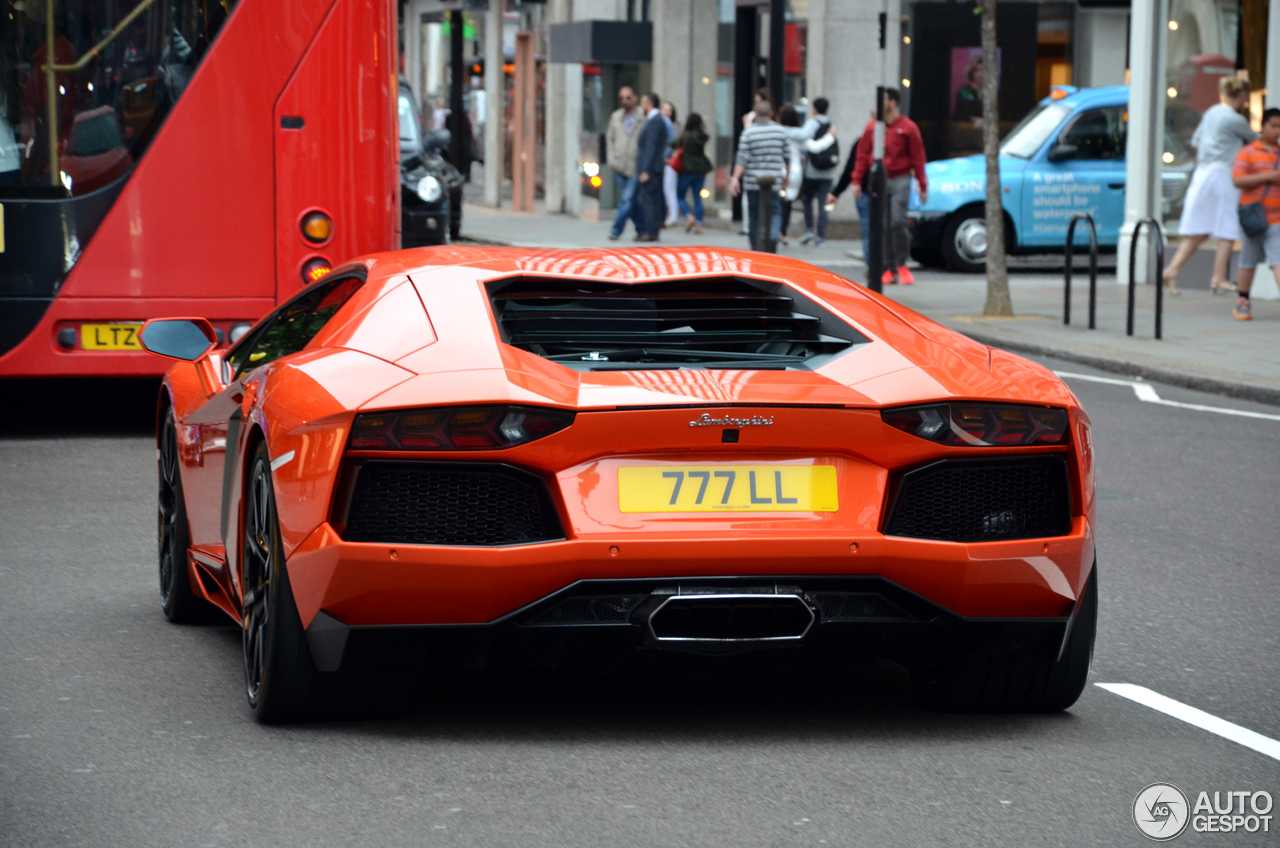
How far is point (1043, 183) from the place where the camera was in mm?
26641

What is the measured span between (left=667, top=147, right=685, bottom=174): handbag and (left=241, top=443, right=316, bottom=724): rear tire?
95.1ft

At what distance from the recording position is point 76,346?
12.2 m

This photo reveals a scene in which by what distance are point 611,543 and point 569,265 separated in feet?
3.99

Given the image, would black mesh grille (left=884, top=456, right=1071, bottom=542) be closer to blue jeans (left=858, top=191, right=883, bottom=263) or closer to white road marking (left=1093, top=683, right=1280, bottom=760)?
white road marking (left=1093, top=683, right=1280, bottom=760)

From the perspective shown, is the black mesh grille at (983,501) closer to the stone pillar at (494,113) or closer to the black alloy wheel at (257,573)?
the black alloy wheel at (257,573)

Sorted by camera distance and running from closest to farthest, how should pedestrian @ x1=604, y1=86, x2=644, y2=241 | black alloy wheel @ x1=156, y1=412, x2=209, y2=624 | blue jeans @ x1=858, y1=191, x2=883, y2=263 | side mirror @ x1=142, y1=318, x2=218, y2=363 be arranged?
side mirror @ x1=142, y1=318, x2=218, y2=363 < black alloy wheel @ x1=156, y1=412, x2=209, y2=624 < blue jeans @ x1=858, y1=191, x2=883, y2=263 < pedestrian @ x1=604, y1=86, x2=644, y2=241

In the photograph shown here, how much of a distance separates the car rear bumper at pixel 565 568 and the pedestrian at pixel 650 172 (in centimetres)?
2544

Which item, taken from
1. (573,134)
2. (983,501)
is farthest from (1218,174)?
(573,134)

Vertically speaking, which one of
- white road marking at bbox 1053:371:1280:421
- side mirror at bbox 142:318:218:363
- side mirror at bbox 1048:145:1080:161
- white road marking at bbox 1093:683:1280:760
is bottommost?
white road marking at bbox 1053:371:1280:421

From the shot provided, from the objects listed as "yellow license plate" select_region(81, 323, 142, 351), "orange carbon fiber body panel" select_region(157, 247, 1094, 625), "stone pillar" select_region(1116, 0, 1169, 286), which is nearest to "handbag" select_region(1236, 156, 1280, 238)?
"stone pillar" select_region(1116, 0, 1169, 286)

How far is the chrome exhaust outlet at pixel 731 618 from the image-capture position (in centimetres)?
539

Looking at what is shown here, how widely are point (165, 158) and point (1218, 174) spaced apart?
12742mm

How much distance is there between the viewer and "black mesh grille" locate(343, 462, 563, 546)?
5.37 m

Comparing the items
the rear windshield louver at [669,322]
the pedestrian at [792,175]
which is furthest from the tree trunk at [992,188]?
the rear windshield louver at [669,322]
